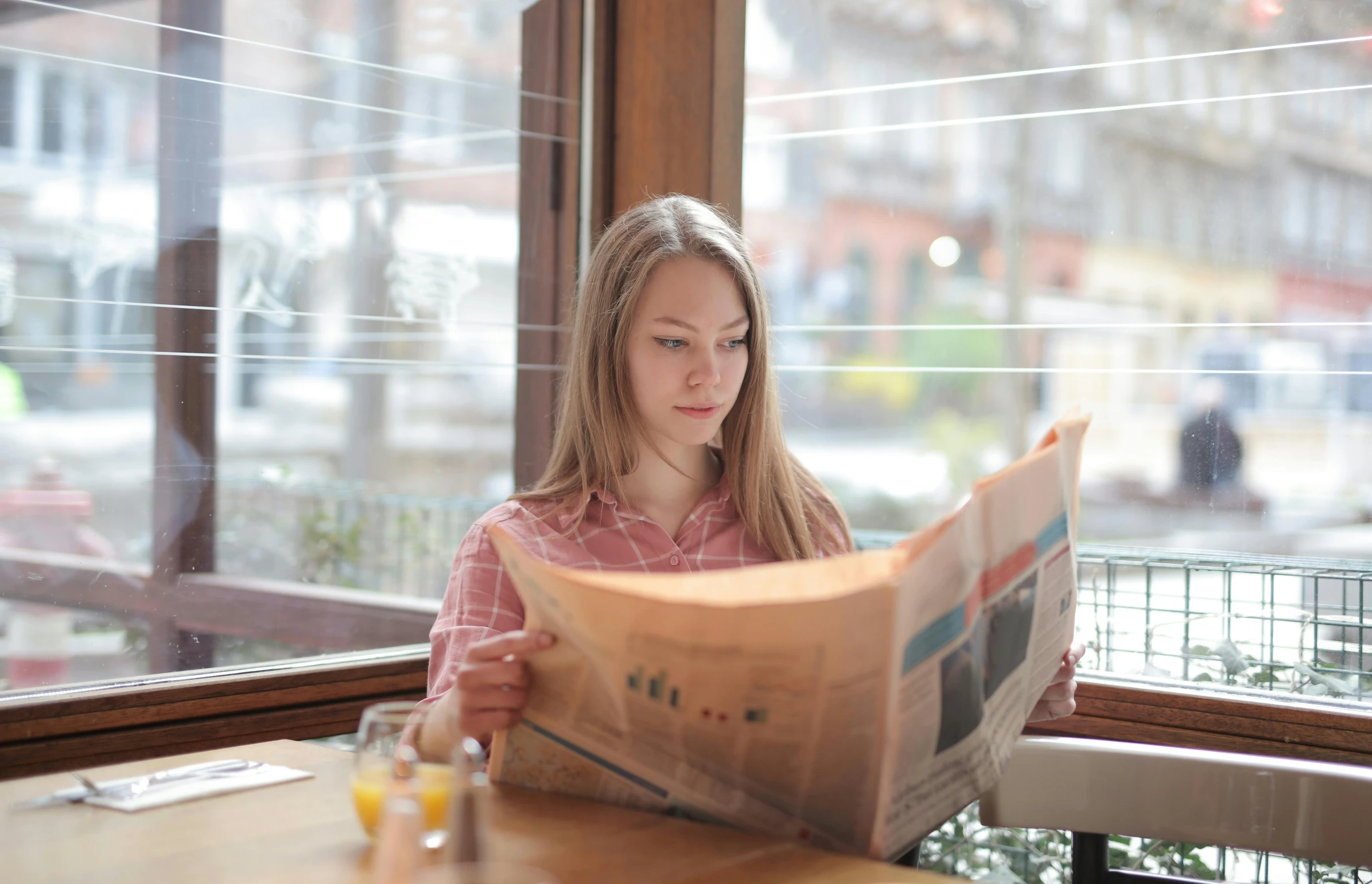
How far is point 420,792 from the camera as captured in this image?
0.78 meters

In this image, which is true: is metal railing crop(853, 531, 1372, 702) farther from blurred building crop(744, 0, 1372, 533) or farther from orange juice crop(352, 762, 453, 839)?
orange juice crop(352, 762, 453, 839)

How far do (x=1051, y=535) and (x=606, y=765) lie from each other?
0.41 meters

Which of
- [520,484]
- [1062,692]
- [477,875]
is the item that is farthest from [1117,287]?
[477,875]

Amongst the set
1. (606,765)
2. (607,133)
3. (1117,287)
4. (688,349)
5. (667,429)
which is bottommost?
(606,765)

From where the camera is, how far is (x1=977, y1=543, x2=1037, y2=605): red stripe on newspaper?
878 mm

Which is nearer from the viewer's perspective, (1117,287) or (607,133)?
(1117,287)

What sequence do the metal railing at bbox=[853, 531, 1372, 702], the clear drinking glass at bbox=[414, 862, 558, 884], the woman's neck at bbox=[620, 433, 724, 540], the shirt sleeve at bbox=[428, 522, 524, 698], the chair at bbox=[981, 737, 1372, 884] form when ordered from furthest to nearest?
the metal railing at bbox=[853, 531, 1372, 702] < the woman's neck at bbox=[620, 433, 724, 540] < the shirt sleeve at bbox=[428, 522, 524, 698] < the chair at bbox=[981, 737, 1372, 884] < the clear drinking glass at bbox=[414, 862, 558, 884]

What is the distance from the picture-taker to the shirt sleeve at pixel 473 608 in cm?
132

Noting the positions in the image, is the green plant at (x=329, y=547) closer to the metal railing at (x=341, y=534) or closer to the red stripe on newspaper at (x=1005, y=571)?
the metal railing at (x=341, y=534)

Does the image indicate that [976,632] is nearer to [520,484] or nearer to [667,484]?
[667,484]

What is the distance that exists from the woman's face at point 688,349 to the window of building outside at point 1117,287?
28.1 inches

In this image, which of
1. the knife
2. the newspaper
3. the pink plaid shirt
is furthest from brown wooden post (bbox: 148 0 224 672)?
the newspaper

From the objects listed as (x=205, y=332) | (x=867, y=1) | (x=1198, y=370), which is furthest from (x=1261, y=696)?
(x=205, y=332)

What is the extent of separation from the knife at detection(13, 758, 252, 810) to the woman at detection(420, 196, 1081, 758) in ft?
1.06
